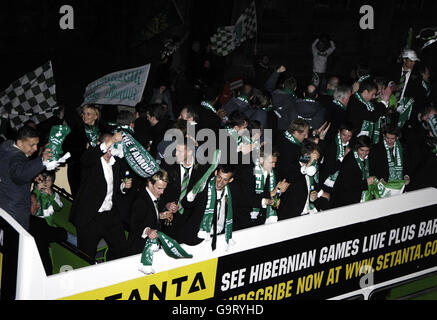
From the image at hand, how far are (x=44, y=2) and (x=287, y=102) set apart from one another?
582cm

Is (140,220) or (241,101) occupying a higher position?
(140,220)

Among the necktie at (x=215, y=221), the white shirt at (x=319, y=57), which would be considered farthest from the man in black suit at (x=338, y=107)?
the white shirt at (x=319, y=57)

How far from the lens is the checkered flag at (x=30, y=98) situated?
8.82 meters

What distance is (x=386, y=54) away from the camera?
2005cm

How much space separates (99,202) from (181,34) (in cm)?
910

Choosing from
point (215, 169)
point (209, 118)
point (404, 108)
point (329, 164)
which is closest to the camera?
point (215, 169)

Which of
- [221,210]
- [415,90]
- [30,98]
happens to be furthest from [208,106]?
[415,90]

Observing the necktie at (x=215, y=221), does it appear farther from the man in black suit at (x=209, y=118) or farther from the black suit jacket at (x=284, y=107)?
the black suit jacket at (x=284, y=107)

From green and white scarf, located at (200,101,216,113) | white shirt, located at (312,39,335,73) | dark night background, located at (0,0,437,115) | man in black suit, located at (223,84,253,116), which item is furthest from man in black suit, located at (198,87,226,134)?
white shirt, located at (312,39,335,73)

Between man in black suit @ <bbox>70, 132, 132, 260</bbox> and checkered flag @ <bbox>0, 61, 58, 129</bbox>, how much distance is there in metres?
2.09

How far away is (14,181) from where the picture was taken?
6.55 m

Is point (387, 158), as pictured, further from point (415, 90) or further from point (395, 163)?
point (415, 90)

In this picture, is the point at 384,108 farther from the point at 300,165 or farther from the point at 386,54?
the point at 386,54
